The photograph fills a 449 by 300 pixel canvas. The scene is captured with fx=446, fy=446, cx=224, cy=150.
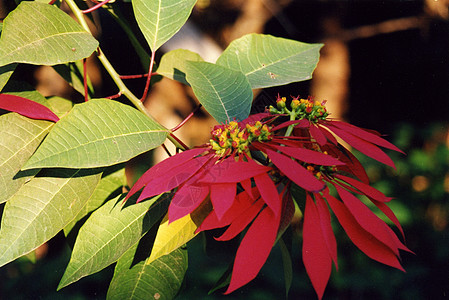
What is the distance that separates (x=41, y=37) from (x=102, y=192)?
195mm

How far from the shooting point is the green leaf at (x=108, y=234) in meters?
0.38

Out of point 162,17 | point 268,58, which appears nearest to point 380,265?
point 268,58

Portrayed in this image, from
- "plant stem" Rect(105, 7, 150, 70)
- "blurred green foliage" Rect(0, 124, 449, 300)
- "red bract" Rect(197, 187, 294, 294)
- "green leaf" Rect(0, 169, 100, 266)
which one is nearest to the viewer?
"red bract" Rect(197, 187, 294, 294)

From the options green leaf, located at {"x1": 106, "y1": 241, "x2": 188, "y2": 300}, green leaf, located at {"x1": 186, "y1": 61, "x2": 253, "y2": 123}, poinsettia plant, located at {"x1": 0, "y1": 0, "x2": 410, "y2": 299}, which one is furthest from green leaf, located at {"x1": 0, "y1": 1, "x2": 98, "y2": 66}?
green leaf, located at {"x1": 106, "y1": 241, "x2": 188, "y2": 300}

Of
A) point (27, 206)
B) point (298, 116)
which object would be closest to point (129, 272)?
point (27, 206)

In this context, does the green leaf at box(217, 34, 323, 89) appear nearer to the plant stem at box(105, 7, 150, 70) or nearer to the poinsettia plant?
the poinsettia plant

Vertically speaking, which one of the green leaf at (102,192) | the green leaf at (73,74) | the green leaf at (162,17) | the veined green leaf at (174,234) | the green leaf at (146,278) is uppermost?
the green leaf at (162,17)

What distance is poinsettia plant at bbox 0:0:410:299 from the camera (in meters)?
0.31

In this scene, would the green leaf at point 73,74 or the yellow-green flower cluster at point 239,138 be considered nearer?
the yellow-green flower cluster at point 239,138

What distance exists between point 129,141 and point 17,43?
0.13m

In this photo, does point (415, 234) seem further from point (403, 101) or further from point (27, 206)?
point (27, 206)

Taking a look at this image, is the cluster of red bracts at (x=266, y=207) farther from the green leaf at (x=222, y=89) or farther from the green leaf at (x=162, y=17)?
the green leaf at (x=162, y=17)

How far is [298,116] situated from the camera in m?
0.45

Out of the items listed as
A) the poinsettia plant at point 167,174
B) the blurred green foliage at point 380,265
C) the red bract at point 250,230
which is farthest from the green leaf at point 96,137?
the blurred green foliage at point 380,265
